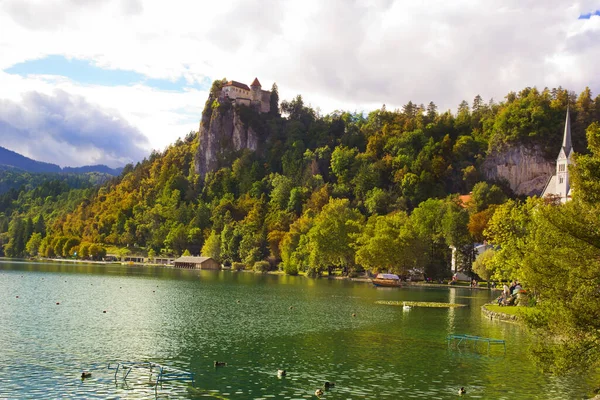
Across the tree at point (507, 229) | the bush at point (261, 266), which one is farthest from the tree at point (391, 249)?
the bush at point (261, 266)

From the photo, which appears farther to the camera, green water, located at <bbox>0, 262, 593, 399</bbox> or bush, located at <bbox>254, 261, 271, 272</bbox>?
bush, located at <bbox>254, 261, 271, 272</bbox>

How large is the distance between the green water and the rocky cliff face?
12861 centimetres

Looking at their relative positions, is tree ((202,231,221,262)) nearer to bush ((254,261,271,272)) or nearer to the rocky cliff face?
bush ((254,261,271,272))

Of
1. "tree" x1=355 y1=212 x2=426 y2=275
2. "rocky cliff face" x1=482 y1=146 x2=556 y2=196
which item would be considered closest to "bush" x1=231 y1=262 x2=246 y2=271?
"tree" x1=355 y1=212 x2=426 y2=275

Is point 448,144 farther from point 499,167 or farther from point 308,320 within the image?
point 308,320

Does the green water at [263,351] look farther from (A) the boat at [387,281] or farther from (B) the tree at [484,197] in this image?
(B) the tree at [484,197]

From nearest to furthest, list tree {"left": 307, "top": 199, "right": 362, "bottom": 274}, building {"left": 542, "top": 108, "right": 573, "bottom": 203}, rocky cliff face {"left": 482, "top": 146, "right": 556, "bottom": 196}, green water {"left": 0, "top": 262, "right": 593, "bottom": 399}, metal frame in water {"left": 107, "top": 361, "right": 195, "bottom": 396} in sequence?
1. green water {"left": 0, "top": 262, "right": 593, "bottom": 399}
2. metal frame in water {"left": 107, "top": 361, "right": 195, "bottom": 396}
3. tree {"left": 307, "top": 199, "right": 362, "bottom": 274}
4. building {"left": 542, "top": 108, "right": 573, "bottom": 203}
5. rocky cliff face {"left": 482, "top": 146, "right": 556, "bottom": 196}

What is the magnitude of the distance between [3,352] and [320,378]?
63.8 ft

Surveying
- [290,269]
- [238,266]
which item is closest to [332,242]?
[290,269]

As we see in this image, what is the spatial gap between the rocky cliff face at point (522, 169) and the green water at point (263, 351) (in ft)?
422

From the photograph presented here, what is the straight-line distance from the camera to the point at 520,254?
184 ft

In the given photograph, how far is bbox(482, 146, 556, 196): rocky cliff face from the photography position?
595 ft

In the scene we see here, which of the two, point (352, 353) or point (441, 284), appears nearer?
point (352, 353)

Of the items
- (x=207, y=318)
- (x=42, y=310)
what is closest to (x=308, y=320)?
(x=207, y=318)
